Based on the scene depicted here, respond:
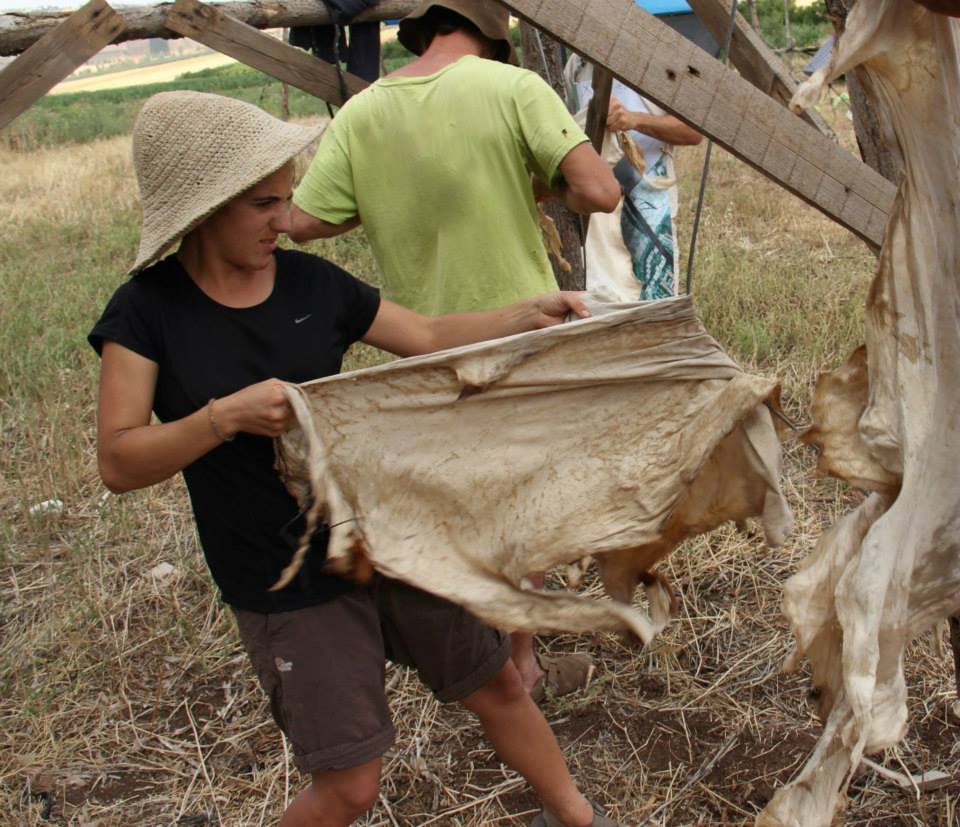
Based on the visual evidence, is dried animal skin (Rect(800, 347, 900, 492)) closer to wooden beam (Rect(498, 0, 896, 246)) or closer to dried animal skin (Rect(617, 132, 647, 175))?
wooden beam (Rect(498, 0, 896, 246))

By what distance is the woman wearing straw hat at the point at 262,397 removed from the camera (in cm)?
180

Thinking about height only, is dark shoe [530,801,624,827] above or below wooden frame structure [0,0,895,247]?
below

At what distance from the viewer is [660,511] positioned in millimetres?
1782

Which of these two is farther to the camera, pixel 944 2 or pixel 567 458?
pixel 567 458

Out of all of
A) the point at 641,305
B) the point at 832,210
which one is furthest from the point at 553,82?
the point at 641,305

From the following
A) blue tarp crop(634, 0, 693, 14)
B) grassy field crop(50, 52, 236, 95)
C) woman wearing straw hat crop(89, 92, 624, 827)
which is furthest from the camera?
grassy field crop(50, 52, 236, 95)

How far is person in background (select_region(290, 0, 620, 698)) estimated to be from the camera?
8.34 ft

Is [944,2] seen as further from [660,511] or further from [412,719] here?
[412,719]

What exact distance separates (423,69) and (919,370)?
5.04ft

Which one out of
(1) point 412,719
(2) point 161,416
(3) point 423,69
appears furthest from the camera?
(1) point 412,719

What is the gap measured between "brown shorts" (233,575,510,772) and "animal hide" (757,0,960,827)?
27.6 inches

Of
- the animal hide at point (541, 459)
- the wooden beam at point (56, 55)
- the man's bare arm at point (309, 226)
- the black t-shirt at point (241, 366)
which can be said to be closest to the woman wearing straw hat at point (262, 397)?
the black t-shirt at point (241, 366)

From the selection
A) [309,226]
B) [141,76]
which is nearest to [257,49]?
[309,226]

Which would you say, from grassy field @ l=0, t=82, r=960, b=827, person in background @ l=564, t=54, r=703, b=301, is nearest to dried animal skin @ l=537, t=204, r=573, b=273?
person in background @ l=564, t=54, r=703, b=301
